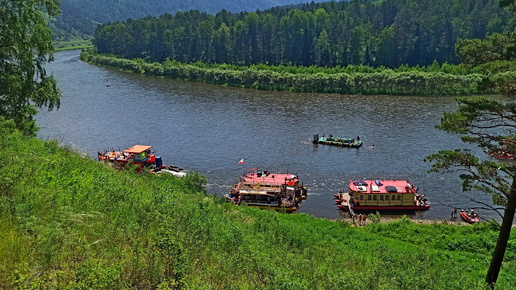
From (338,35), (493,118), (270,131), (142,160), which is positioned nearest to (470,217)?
(493,118)

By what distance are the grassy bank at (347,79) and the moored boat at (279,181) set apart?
56306 millimetres

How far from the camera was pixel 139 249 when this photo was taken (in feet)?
42.4

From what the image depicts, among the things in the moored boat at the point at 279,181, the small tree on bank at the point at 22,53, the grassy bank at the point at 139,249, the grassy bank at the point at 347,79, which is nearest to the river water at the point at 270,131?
the moored boat at the point at 279,181

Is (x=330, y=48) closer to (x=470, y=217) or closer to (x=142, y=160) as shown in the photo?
(x=142, y=160)

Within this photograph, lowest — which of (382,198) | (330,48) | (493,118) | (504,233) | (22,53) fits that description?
(382,198)

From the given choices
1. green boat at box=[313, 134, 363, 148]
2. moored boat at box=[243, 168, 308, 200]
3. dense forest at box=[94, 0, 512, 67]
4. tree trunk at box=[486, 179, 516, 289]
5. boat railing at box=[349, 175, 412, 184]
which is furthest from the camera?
dense forest at box=[94, 0, 512, 67]

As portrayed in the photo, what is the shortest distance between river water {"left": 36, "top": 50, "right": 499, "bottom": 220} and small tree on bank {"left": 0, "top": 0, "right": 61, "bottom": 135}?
78.5ft

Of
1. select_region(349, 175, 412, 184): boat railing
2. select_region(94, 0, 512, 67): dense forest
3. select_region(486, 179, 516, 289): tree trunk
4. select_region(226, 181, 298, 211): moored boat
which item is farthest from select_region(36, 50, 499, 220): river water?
select_region(94, 0, 512, 67): dense forest

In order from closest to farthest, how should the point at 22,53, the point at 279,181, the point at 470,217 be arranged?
the point at 22,53, the point at 470,217, the point at 279,181

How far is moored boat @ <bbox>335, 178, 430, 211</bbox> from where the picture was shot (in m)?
46.3

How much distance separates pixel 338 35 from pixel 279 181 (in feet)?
325

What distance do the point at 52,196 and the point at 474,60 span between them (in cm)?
1865

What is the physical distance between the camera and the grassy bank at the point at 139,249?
1084 centimetres

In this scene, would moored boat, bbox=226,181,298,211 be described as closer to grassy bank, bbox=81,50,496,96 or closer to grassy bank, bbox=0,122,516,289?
grassy bank, bbox=0,122,516,289
